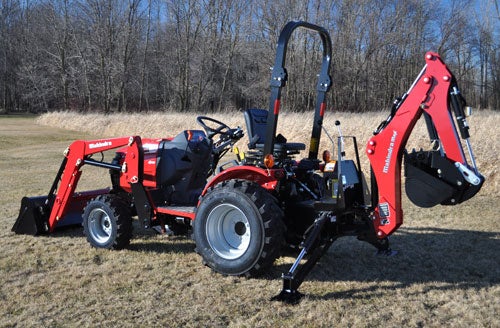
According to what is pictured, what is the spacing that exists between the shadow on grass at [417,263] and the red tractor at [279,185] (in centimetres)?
28

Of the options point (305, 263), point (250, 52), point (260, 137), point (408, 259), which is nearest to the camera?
point (305, 263)

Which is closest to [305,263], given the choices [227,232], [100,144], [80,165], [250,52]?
[227,232]

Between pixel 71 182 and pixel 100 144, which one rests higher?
pixel 100 144

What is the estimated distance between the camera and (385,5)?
34.3 m

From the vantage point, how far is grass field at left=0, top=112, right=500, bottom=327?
3.54m

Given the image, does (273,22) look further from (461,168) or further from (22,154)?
(461,168)

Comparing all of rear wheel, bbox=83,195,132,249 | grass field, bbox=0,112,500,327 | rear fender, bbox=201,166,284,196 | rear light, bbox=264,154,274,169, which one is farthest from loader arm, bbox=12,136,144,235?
rear light, bbox=264,154,274,169

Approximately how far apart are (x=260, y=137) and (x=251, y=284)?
140cm

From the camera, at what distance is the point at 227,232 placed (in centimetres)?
449

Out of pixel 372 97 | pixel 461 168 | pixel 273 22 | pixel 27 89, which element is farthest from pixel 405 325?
pixel 27 89

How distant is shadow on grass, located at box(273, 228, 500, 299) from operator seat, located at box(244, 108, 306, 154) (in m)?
1.15

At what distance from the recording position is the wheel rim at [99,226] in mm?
5309

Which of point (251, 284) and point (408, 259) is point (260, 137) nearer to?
point (251, 284)

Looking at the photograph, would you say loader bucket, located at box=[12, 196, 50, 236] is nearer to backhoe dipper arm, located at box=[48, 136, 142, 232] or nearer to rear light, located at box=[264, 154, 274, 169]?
backhoe dipper arm, located at box=[48, 136, 142, 232]
